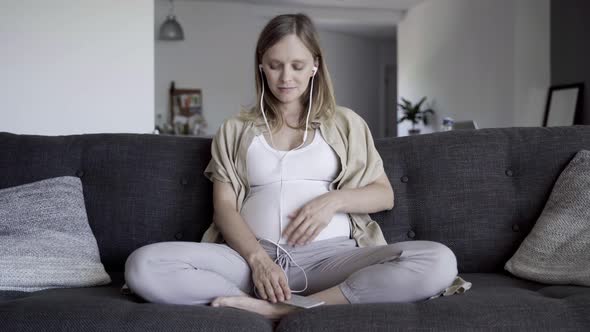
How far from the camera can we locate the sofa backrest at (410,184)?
2.01 meters

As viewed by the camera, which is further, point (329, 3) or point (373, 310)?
point (329, 3)

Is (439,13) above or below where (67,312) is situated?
above

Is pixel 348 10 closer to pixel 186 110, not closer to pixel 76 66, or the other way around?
pixel 186 110

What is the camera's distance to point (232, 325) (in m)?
1.38

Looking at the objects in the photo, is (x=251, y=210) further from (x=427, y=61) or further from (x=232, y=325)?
(x=427, y=61)

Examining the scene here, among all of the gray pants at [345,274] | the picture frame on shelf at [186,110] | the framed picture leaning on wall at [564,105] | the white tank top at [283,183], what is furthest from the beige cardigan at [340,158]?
the picture frame on shelf at [186,110]

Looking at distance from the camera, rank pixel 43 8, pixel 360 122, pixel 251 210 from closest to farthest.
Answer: pixel 251 210, pixel 360 122, pixel 43 8

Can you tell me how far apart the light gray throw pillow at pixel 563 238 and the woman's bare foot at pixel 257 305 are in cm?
74

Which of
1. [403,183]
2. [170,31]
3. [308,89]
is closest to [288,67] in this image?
[308,89]

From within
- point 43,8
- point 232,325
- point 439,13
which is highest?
point 439,13

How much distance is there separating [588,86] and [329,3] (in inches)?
142

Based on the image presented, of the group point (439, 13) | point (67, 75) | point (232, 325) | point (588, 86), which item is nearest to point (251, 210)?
point (232, 325)

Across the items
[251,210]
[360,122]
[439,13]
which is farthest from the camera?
[439,13]

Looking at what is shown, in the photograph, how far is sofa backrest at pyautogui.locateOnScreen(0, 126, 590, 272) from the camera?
2.01m
